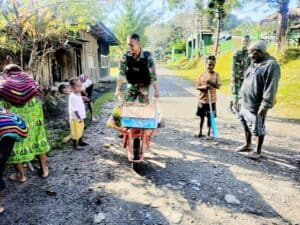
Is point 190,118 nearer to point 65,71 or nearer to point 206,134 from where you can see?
point 206,134

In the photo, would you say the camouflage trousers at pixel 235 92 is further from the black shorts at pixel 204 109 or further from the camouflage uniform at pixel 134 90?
the camouflage uniform at pixel 134 90

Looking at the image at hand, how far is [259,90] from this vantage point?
16.8ft

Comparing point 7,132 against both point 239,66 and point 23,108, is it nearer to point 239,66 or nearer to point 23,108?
point 23,108

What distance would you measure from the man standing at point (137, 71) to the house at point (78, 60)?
6.57 m

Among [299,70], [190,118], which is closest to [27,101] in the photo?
[190,118]

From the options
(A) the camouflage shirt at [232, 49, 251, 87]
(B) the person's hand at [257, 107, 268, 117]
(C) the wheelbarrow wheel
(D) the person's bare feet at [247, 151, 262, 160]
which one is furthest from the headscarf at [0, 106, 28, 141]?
(A) the camouflage shirt at [232, 49, 251, 87]

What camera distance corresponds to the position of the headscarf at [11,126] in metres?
3.30

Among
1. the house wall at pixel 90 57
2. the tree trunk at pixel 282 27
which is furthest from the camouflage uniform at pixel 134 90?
the tree trunk at pixel 282 27

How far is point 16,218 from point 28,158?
3.32 ft

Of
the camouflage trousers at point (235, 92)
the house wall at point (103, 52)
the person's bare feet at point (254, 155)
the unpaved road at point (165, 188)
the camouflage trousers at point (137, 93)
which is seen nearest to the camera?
the unpaved road at point (165, 188)

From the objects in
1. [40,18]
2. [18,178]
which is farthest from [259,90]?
[40,18]

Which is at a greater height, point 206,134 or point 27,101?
point 27,101

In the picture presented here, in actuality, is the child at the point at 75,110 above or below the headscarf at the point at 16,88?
below

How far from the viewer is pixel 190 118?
916 cm
